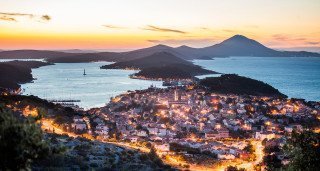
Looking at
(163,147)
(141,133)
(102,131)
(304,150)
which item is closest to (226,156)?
(163,147)

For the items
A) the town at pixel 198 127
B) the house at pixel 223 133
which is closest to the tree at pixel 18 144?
the town at pixel 198 127

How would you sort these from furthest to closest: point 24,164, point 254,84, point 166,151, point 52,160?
point 254,84 → point 166,151 → point 52,160 → point 24,164

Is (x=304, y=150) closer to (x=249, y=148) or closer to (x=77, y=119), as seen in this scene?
(x=249, y=148)

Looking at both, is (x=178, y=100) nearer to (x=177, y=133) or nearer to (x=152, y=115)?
(x=152, y=115)

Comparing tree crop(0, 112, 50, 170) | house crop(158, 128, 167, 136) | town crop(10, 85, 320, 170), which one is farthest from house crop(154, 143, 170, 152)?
tree crop(0, 112, 50, 170)

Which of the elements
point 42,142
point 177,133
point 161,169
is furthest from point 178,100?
point 42,142

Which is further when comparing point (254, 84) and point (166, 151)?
point (254, 84)
